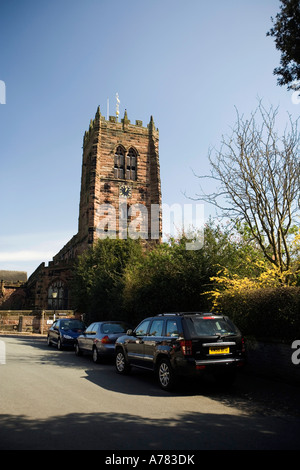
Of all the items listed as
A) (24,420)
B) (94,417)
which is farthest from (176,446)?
(24,420)

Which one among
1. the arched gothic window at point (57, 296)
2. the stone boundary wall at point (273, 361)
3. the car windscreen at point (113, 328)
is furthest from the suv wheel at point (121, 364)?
the arched gothic window at point (57, 296)

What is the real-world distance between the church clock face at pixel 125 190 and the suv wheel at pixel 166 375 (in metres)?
33.5

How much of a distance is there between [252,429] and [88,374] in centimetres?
603

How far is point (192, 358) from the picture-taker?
7.41 meters

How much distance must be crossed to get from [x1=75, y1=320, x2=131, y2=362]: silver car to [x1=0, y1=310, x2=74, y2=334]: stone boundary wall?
61.3 feet

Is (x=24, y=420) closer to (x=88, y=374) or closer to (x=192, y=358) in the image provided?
(x=192, y=358)

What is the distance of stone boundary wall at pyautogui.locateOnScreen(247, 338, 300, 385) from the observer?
27.3ft

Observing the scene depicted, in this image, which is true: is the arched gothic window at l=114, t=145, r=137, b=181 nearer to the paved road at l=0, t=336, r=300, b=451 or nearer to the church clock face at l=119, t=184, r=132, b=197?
the church clock face at l=119, t=184, r=132, b=197

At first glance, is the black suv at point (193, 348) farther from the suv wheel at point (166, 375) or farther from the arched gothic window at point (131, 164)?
the arched gothic window at point (131, 164)

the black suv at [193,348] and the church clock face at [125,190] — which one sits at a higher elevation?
the church clock face at [125,190]

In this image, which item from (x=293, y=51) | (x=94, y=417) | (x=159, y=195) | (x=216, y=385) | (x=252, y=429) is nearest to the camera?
(x=252, y=429)

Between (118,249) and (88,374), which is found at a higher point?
(118,249)

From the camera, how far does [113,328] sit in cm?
1327

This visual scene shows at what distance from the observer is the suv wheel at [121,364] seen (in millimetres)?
10098
